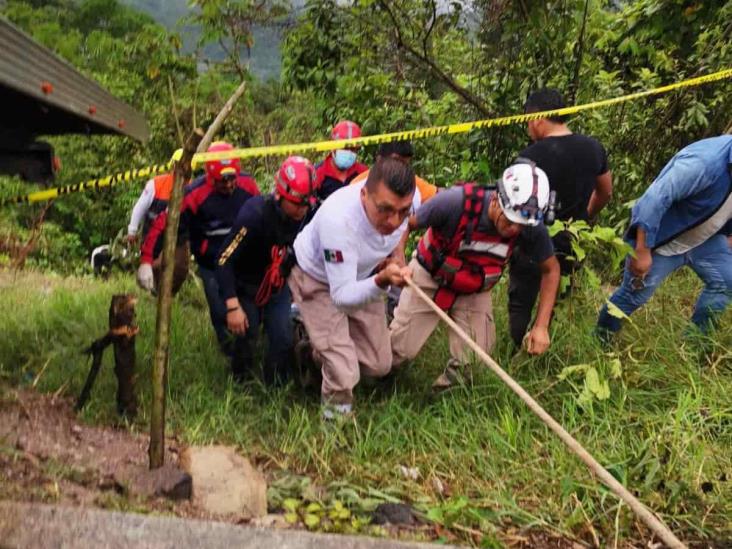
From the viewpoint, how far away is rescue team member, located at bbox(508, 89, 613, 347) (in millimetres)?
4238

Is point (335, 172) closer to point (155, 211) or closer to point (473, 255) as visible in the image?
point (155, 211)

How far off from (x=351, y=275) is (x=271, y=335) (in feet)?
3.62

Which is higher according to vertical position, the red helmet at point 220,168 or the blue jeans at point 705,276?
the red helmet at point 220,168

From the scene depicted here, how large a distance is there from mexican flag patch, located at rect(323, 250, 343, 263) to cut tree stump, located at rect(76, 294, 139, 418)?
0.96m

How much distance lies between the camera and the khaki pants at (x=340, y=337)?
3.73 meters

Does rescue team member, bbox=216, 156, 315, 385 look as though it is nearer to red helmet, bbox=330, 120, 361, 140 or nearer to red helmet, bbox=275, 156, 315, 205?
red helmet, bbox=275, 156, 315, 205

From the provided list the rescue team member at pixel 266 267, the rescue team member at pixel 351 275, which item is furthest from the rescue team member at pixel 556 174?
the rescue team member at pixel 266 267

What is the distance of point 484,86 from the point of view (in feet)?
20.9

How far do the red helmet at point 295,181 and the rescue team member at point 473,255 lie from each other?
62 centimetres

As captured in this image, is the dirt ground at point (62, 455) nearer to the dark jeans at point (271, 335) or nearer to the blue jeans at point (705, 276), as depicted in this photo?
the dark jeans at point (271, 335)

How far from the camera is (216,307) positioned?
447cm

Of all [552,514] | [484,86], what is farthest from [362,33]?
[552,514]

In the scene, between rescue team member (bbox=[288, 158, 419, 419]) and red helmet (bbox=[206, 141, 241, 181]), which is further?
red helmet (bbox=[206, 141, 241, 181])

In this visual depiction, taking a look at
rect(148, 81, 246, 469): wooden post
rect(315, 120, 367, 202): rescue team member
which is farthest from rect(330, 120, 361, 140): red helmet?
rect(148, 81, 246, 469): wooden post
